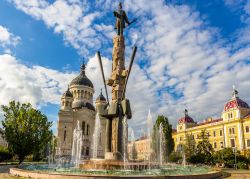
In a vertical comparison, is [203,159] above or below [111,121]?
below

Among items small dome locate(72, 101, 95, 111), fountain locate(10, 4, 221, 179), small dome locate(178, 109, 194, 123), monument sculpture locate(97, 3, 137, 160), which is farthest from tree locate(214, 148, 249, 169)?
small dome locate(72, 101, 95, 111)

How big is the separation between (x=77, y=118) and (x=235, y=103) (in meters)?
35.6

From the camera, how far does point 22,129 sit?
97.0 ft

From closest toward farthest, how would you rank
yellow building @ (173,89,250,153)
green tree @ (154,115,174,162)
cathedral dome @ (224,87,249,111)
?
green tree @ (154,115,174,162) < yellow building @ (173,89,250,153) < cathedral dome @ (224,87,249,111)

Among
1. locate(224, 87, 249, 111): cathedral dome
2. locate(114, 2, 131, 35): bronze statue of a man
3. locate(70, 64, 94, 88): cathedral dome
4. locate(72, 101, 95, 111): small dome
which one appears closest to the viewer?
locate(114, 2, 131, 35): bronze statue of a man

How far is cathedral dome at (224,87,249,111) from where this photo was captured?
4969cm

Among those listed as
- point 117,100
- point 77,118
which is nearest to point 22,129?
point 117,100

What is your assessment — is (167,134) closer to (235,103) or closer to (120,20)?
(235,103)

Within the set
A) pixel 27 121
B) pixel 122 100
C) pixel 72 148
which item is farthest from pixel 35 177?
pixel 72 148

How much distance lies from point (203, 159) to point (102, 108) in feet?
85.7

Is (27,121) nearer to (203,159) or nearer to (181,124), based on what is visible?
(203,159)

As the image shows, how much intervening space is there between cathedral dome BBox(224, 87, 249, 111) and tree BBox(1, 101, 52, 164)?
3695 cm

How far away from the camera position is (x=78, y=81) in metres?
Answer: 68.8

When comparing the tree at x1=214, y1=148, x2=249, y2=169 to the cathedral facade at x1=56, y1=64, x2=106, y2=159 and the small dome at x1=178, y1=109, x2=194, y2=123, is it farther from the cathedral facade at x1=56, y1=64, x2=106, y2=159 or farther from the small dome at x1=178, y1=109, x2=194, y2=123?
the cathedral facade at x1=56, y1=64, x2=106, y2=159
